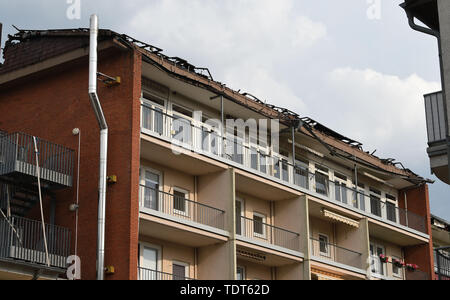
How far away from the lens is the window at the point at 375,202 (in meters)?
44.4

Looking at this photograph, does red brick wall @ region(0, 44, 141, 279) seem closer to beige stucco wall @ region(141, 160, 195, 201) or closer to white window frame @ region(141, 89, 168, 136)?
white window frame @ region(141, 89, 168, 136)

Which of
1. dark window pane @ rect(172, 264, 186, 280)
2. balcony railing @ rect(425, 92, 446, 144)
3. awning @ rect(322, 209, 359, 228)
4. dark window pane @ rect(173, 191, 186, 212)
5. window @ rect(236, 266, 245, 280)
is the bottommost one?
dark window pane @ rect(172, 264, 186, 280)

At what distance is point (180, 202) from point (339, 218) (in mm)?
9086

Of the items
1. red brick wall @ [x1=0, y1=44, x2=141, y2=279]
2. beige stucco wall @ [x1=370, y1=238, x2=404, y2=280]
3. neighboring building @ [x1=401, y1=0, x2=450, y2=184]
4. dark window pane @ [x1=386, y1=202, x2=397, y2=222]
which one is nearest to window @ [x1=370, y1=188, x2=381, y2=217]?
dark window pane @ [x1=386, y1=202, x2=397, y2=222]

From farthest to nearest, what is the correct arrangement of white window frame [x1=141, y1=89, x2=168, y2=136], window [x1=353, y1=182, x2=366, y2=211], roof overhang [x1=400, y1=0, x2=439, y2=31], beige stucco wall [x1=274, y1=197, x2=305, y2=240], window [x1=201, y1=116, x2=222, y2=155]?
window [x1=353, y1=182, x2=366, y2=211] < beige stucco wall [x1=274, y1=197, x2=305, y2=240] < window [x1=201, y1=116, x2=222, y2=155] < white window frame [x1=141, y1=89, x2=168, y2=136] < roof overhang [x1=400, y1=0, x2=439, y2=31]

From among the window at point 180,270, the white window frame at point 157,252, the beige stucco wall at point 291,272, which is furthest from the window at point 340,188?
the white window frame at point 157,252

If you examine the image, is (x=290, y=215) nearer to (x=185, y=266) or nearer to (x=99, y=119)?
(x=185, y=266)

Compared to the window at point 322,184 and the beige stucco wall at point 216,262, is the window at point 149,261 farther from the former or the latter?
the window at point 322,184

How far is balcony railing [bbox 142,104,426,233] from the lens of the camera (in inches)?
1262

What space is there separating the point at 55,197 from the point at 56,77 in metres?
4.81

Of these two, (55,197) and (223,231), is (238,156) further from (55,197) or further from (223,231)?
(55,197)

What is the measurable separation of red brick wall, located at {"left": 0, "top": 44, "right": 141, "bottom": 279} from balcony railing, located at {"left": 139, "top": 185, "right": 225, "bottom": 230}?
209 centimetres

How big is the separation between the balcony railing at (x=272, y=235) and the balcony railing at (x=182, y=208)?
2591mm
